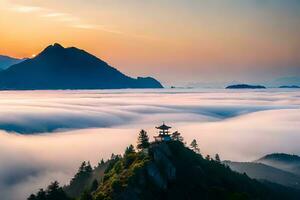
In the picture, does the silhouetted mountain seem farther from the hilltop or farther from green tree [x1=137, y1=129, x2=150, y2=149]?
green tree [x1=137, y1=129, x2=150, y2=149]

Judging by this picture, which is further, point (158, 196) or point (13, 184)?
point (13, 184)

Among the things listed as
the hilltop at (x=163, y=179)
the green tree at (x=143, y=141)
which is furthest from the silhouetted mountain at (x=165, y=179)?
the green tree at (x=143, y=141)

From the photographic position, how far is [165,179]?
9931 centimetres

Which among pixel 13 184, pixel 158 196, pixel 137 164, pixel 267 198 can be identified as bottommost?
pixel 13 184

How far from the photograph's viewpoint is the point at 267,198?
129125 mm

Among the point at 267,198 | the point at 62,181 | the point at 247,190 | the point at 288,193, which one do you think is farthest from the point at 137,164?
the point at 62,181

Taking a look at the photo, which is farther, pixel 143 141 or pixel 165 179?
pixel 143 141

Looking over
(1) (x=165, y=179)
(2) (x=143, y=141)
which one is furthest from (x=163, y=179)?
(2) (x=143, y=141)

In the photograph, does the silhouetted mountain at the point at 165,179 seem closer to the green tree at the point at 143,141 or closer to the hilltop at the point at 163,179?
the hilltop at the point at 163,179

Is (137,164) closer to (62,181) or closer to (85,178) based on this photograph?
(85,178)

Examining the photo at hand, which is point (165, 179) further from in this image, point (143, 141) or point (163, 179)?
point (143, 141)

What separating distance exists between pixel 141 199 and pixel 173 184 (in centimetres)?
1258

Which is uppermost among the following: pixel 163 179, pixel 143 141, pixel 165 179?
pixel 143 141

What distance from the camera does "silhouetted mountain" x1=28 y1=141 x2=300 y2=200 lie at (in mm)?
91562
